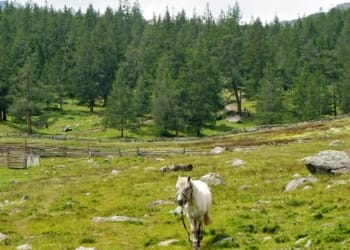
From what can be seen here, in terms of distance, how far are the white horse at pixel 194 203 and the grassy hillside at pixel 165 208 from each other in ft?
2.90

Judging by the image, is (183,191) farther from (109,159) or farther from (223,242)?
(109,159)

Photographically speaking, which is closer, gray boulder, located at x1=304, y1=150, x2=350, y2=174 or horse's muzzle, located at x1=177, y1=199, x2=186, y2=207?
horse's muzzle, located at x1=177, y1=199, x2=186, y2=207

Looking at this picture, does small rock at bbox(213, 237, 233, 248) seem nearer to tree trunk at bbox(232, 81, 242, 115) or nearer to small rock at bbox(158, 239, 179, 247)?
small rock at bbox(158, 239, 179, 247)

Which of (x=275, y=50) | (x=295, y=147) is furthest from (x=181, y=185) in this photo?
(x=275, y=50)

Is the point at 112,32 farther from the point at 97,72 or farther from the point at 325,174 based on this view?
the point at 325,174

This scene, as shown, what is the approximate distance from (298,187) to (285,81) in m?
130

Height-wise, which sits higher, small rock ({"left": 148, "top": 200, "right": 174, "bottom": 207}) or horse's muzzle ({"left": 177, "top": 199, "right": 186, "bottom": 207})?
horse's muzzle ({"left": 177, "top": 199, "right": 186, "bottom": 207})

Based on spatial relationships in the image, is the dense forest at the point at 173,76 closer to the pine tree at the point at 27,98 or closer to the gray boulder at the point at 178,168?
the pine tree at the point at 27,98

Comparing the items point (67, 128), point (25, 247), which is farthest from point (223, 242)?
point (67, 128)

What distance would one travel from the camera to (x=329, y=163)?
3538cm

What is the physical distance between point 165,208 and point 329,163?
1099 centimetres

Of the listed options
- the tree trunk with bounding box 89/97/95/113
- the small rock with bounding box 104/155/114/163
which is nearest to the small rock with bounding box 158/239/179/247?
the small rock with bounding box 104/155/114/163

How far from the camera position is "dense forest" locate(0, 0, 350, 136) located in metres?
127

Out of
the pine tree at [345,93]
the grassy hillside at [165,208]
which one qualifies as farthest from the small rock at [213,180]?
the pine tree at [345,93]
